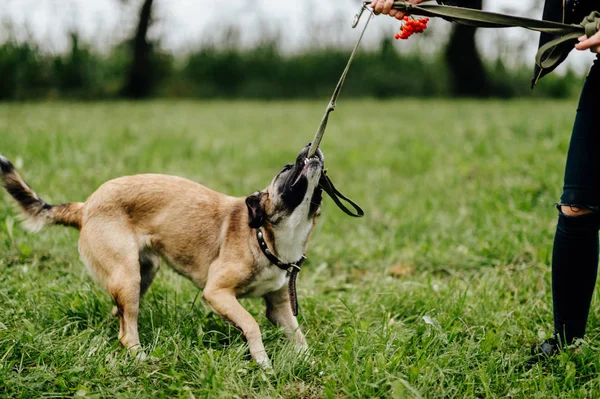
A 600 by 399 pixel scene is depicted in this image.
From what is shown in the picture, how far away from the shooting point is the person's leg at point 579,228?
2.73 meters

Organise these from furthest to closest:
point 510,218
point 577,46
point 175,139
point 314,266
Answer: point 175,139, point 510,218, point 314,266, point 577,46

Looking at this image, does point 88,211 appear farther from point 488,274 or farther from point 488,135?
point 488,135

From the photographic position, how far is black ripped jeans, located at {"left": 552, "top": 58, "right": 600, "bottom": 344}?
2.72m

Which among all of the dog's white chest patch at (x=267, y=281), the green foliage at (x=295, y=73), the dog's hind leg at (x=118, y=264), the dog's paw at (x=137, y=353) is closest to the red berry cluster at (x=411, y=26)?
the dog's white chest patch at (x=267, y=281)

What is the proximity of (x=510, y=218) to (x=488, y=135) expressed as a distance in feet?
11.6

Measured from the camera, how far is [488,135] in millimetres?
8547

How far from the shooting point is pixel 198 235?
135 inches

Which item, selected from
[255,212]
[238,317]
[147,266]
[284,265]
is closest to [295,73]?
[147,266]

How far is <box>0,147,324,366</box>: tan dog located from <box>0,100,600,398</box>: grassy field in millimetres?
184

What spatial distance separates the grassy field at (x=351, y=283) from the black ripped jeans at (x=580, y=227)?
199 mm

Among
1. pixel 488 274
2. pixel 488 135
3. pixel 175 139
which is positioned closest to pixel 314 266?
pixel 488 274

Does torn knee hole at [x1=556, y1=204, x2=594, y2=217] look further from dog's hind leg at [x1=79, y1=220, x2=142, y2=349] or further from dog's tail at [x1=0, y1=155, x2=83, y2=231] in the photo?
dog's tail at [x1=0, y1=155, x2=83, y2=231]

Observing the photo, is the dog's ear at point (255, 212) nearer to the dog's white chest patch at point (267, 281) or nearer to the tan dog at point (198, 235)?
the tan dog at point (198, 235)

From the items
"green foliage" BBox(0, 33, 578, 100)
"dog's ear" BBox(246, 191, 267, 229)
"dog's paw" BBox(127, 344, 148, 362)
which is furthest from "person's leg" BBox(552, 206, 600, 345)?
"green foliage" BBox(0, 33, 578, 100)
